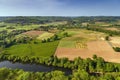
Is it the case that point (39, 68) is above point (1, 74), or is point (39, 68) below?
below

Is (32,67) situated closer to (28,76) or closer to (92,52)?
(28,76)

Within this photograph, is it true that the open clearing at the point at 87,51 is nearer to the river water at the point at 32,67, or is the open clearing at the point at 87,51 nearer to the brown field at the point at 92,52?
the brown field at the point at 92,52

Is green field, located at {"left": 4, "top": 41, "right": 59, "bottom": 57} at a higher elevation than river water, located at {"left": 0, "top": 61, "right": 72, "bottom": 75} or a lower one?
higher

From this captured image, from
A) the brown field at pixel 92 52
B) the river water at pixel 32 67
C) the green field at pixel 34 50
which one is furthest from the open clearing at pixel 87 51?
the river water at pixel 32 67

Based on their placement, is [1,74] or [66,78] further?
[1,74]

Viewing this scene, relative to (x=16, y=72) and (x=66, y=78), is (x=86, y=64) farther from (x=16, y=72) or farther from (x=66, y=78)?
(x=16, y=72)

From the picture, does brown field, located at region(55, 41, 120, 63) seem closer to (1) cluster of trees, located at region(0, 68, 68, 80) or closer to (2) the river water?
(2) the river water

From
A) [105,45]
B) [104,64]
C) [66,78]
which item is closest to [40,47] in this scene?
[105,45]

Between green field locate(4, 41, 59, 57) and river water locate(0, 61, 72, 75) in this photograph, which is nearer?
river water locate(0, 61, 72, 75)

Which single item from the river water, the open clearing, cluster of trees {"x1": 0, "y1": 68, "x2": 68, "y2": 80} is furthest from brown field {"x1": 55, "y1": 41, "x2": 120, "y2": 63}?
cluster of trees {"x1": 0, "y1": 68, "x2": 68, "y2": 80}
